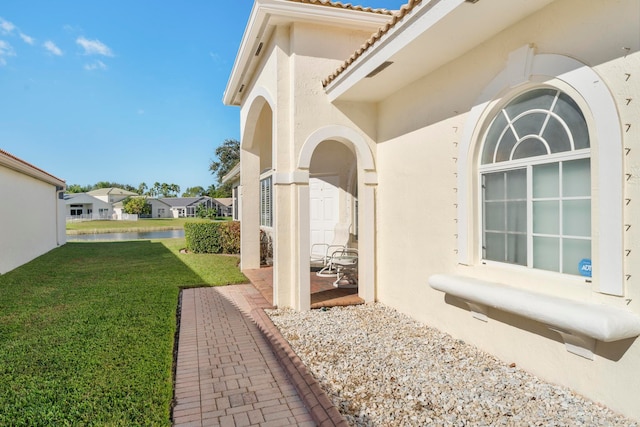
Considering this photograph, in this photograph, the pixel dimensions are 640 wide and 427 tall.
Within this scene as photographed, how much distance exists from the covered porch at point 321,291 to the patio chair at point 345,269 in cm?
29

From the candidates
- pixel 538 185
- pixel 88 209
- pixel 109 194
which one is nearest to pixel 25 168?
pixel 538 185

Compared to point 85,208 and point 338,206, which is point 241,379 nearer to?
point 338,206

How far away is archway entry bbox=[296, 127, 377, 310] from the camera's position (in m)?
7.34

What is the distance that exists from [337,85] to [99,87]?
49787mm

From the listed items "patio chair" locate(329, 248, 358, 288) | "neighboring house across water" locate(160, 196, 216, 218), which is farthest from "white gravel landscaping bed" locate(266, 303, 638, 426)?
"neighboring house across water" locate(160, 196, 216, 218)

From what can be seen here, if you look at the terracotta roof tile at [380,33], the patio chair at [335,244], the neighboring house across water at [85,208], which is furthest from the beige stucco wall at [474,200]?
the neighboring house across water at [85,208]

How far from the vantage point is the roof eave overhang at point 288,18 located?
22.4 ft

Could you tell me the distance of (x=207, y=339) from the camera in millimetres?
6027

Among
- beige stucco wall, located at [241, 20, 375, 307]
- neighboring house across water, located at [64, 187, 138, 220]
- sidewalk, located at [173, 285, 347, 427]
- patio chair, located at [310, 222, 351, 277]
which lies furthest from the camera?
neighboring house across water, located at [64, 187, 138, 220]

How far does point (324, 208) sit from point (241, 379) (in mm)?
7476

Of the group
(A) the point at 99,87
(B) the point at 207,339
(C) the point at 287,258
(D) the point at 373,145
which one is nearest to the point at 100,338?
(B) the point at 207,339

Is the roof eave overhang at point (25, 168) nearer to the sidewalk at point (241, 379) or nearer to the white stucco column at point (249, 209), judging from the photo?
the white stucco column at point (249, 209)

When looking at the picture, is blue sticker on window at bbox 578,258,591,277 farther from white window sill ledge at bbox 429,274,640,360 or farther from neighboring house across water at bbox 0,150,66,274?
neighboring house across water at bbox 0,150,66,274

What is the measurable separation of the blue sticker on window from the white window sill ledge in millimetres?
328
